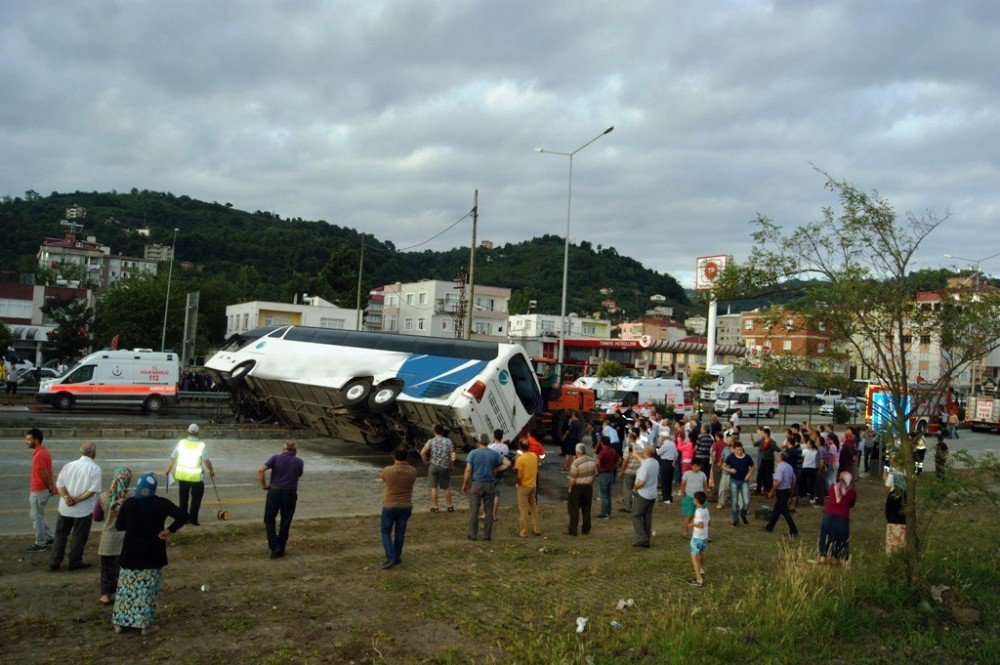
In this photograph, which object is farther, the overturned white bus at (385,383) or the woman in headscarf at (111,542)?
the overturned white bus at (385,383)

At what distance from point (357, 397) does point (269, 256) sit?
128 metres

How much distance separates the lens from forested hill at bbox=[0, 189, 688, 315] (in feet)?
372

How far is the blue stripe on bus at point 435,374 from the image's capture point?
19500mm

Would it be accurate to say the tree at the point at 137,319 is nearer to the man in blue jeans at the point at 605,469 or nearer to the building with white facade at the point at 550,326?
the building with white facade at the point at 550,326

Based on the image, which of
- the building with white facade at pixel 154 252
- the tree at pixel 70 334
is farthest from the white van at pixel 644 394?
the building with white facade at pixel 154 252

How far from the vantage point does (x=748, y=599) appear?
991 cm

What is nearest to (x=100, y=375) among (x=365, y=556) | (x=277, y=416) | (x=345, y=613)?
(x=277, y=416)

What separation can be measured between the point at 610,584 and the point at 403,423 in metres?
10.6

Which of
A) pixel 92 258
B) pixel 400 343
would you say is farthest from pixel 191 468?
pixel 92 258

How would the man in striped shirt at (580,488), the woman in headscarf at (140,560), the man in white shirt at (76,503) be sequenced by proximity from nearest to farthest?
the woman in headscarf at (140,560) → the man in white shirt at (76,503) → the man in striped shirt at (580,488)

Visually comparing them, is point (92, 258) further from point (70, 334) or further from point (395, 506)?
point (395, 506)

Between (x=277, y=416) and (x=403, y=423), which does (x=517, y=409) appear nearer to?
(x=403, y=423)

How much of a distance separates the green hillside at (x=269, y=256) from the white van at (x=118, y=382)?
55.1 m

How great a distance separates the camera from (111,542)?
27.7 feet
